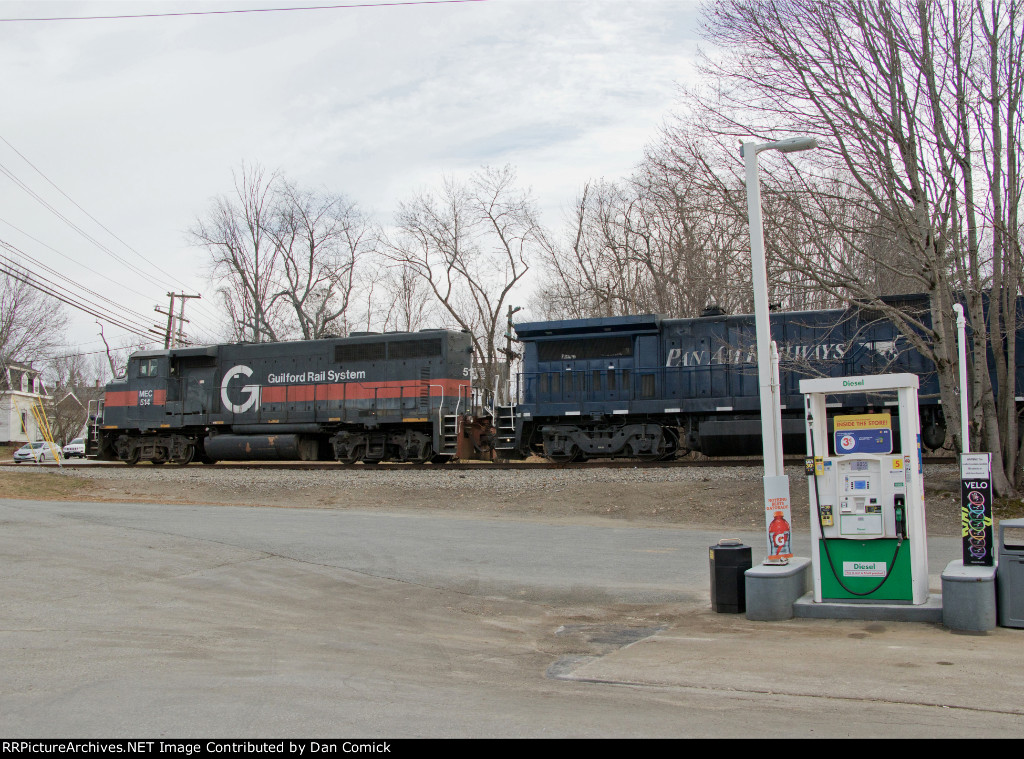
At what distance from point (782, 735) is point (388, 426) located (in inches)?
766

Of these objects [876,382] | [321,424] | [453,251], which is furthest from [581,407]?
[453,251]

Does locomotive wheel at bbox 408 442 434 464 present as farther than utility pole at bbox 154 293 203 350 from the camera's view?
No

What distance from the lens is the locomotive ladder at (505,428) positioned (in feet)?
70.7

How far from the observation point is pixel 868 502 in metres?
8.19

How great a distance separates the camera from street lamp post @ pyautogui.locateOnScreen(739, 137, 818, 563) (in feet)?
28.6

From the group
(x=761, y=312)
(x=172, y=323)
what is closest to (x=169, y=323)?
(x=172, y=323)

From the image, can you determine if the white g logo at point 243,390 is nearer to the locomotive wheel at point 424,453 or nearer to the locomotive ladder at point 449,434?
the locomotive wheel at point 424,453

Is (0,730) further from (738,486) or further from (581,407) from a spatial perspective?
(581,407)

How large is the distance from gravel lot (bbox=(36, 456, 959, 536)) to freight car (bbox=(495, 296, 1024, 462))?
5.92 feet

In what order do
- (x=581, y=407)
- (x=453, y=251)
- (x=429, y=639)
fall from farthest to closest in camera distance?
1. (x=453, y=251)
2. (x=581, y=407)
3. (x=429, y=639)

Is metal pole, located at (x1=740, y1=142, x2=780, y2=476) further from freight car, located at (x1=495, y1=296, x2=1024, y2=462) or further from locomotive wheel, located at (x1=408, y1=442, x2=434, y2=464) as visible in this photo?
locomotive wheel, located at (x1=408, y1=442, x2=434, y2=464)

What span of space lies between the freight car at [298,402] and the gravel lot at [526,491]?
1.90m

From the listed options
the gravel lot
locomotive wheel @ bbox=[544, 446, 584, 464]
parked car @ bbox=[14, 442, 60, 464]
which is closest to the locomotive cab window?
locomotive wheel @ bbox=[544, 446, 584, 464]

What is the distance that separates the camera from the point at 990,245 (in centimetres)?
1603
